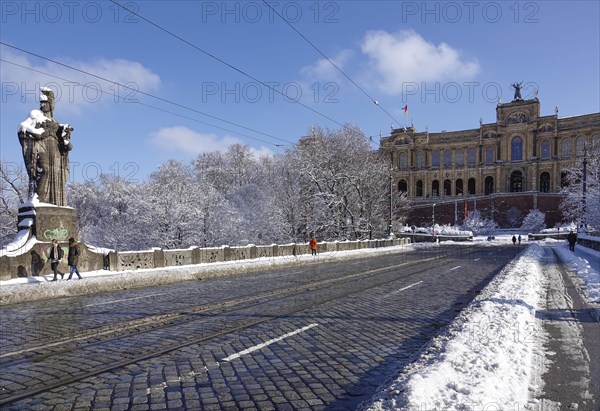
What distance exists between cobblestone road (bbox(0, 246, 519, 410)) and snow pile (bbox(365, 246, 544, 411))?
0.54 meters

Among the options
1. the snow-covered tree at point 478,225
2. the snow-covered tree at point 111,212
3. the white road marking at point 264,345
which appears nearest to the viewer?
the white road marking at point 264,345

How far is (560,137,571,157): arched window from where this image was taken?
88.1 metres

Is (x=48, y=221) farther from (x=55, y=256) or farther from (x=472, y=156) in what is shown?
(x=472, y=156)

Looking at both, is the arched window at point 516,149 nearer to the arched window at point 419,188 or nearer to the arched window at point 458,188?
the arched window at point 458,188

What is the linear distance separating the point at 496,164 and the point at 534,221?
1863 cm

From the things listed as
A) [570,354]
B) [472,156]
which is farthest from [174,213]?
[472,156]

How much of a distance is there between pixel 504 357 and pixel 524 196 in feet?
295

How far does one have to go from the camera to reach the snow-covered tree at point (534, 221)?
263ft

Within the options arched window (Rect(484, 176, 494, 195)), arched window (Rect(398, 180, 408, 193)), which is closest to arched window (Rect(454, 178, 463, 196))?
arched window (Rect(484, 176, 494, 195))

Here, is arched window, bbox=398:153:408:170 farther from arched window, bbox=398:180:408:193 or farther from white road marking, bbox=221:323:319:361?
white road marking, bbox=221:323:319:361

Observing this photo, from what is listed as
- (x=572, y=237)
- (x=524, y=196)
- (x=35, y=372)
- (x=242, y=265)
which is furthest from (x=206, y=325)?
(x=524, y=196)

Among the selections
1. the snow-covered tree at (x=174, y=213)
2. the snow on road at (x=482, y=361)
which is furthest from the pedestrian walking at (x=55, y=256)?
the snow-covered tree at (x=174, y=213)

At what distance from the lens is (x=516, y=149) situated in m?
94.3

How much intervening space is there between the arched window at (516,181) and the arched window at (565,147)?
29.3 ft
